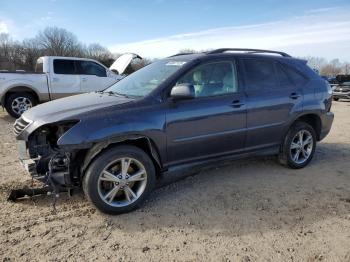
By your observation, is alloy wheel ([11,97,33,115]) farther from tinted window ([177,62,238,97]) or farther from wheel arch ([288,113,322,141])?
wheel arch ([288,113,322,141])

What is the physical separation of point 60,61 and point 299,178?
28.8ft

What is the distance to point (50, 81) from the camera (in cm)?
1087

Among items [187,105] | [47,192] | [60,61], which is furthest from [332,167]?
[60,61]

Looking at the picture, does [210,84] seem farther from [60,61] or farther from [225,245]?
[60,61]

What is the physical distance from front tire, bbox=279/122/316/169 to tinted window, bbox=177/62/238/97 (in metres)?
1.33

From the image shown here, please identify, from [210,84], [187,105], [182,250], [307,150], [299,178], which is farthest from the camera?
[307,150]

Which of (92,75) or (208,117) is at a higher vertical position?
(92,75)

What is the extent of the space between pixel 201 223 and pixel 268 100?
2.15 m

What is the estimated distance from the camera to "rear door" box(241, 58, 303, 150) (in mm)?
4852

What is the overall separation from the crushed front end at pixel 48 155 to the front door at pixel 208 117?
1.13 m

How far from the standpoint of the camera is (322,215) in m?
3.98

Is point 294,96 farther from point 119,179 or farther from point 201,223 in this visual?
point 119,179

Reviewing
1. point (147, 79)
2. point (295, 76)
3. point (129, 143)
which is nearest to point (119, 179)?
point (129, 143)

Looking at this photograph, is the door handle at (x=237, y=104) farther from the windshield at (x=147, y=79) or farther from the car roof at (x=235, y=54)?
the windshield at (x=147, y=79)
